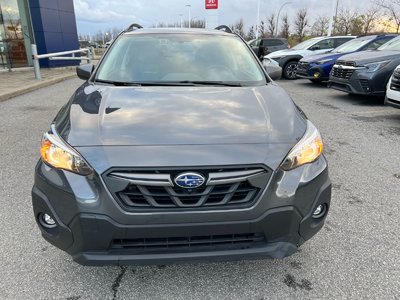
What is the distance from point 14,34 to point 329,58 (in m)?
13.6

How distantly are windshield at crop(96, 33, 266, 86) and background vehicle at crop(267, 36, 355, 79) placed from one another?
397 inches

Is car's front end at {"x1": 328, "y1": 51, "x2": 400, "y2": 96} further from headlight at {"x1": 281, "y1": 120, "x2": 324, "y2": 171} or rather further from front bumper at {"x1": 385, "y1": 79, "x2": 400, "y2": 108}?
headlight at {"x1": 281, "y1": 120, "x2": 324, "y2": 171}

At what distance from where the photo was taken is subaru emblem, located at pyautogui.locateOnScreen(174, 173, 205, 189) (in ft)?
6.34

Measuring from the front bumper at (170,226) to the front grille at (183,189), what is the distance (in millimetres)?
48

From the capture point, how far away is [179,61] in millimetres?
3410

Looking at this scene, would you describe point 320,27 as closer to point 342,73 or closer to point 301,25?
point 301,25

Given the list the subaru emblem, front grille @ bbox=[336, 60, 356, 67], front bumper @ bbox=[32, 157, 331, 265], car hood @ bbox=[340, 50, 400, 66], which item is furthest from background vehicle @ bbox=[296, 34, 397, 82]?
the subaru emblem

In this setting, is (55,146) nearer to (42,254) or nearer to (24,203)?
(42,254)

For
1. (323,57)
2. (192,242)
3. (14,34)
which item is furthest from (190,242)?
(14,34)

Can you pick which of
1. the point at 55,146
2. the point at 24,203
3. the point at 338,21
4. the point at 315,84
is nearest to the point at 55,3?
the point at 315,84

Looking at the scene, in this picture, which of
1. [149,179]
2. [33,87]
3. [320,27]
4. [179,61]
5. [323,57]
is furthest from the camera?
[320,27]

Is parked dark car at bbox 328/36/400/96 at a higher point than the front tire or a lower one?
higher

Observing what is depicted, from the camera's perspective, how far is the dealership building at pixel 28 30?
597 inches

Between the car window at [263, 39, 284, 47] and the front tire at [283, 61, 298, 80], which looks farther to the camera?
the car window at [263, 39, 284, 47]
